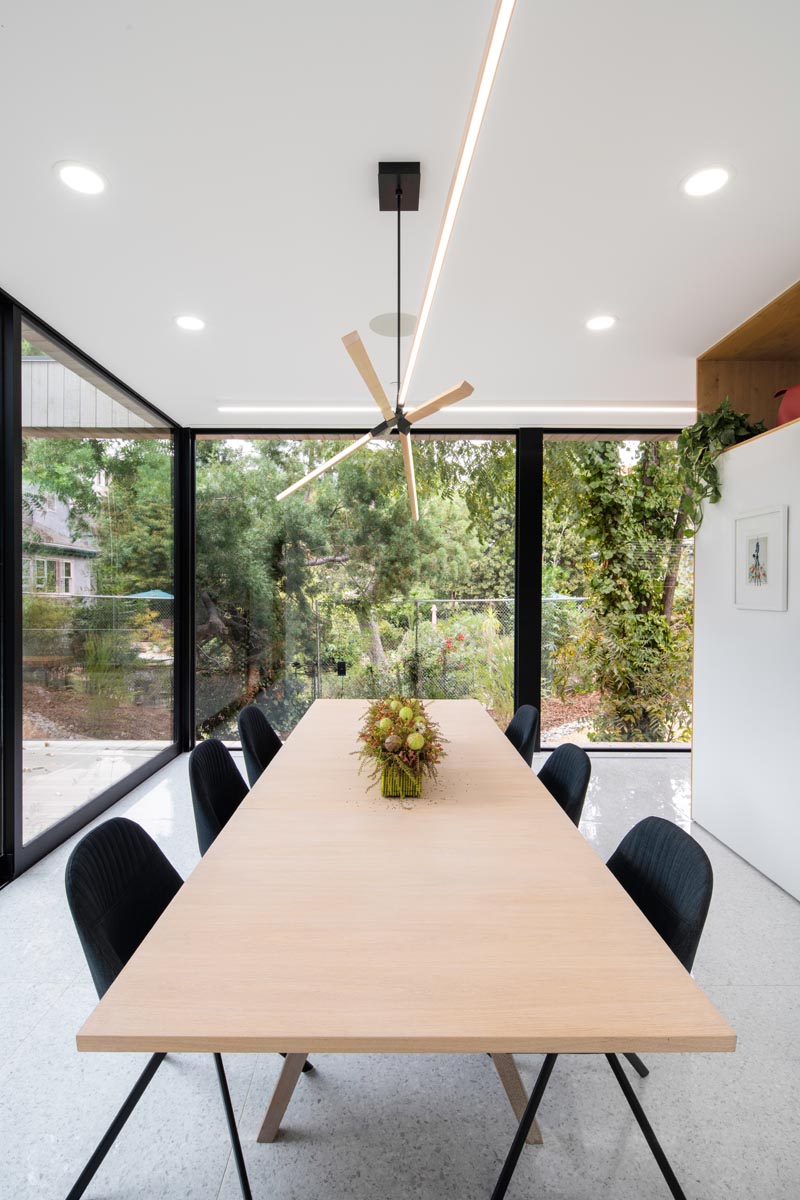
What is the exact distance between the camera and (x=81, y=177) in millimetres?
1927

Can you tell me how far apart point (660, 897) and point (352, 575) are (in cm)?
376

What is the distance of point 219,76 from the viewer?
156 centimetres

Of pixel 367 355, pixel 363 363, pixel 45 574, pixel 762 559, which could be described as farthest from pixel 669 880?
pixel 45 574

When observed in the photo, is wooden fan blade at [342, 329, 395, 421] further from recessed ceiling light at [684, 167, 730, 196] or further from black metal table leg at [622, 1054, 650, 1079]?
black metal table leg at [622, 1054, 650, 1079]

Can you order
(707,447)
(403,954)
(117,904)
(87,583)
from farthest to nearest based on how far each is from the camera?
(87,583) < (707,447) < (117,904) < (403,954)

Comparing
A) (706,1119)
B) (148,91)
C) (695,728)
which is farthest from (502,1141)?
(148,91)

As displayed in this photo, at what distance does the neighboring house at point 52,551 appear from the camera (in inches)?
119

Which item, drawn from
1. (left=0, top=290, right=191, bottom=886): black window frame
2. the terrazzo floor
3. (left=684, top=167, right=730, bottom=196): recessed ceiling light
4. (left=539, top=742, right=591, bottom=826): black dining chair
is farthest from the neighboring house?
(left=684, top=167, right=730, bottom=196): recessed ceiling light

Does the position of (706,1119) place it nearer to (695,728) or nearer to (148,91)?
(695,728)

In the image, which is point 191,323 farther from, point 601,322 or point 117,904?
→ point 117,904

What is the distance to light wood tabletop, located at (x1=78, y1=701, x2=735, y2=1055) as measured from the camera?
0.95m

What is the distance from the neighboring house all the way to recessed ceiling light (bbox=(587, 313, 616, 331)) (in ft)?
9.60

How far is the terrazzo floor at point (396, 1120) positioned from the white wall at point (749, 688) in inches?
36.2

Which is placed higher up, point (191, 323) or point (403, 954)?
point (191, 323)
